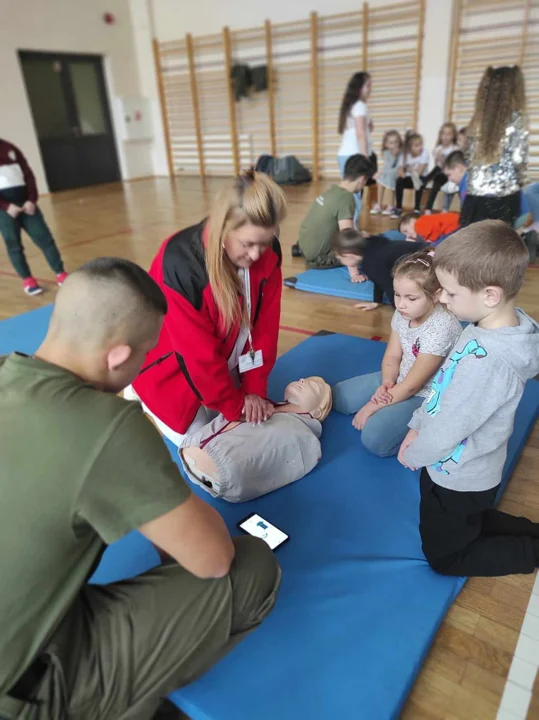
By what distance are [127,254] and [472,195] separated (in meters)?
3.11

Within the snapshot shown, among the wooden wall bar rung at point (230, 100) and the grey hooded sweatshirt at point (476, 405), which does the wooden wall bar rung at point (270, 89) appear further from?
the grey hooded sweatshirt at point (476, 405)

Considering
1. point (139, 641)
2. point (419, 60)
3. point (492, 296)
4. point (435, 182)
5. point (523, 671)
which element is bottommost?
point (523, 671)

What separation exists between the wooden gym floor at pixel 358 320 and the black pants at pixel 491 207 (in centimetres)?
52

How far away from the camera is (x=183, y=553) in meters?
0.91

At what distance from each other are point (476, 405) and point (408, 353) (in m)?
0.69

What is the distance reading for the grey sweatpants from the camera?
936 mm

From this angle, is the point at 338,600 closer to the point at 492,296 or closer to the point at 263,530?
the point at 263,530

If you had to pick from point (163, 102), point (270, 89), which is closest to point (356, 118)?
point (270, 89)

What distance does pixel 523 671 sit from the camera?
121cm

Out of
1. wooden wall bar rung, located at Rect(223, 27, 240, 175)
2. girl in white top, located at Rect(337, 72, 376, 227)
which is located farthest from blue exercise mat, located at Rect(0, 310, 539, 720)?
wooden wall bar rung, located at Rect(223, 27, 240, 175)

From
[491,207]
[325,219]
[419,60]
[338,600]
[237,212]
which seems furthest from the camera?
[419,60]

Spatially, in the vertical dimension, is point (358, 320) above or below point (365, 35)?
below

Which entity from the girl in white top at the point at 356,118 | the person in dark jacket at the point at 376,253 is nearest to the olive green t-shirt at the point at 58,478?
the person in dark jacket at the point at 376,253

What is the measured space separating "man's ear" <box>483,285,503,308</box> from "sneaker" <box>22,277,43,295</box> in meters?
3.68
